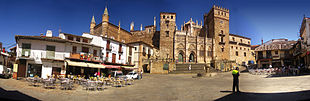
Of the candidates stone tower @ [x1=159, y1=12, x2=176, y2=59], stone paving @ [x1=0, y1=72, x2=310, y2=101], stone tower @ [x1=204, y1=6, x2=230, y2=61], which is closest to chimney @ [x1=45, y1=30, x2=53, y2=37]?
stone paving @ [x1=0, y1=72, x2=310, y2=101]

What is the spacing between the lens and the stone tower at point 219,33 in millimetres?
49969

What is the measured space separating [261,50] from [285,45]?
4.22 metres

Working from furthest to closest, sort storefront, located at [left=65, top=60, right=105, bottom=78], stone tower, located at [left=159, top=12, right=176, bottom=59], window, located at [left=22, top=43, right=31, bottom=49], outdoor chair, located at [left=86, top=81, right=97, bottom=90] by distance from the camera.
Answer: stone tower, located at [left=159, top=12, right=176, bottom=59] < storefront, located at [left=65, top=60, right=105, bottom=78] < window, located at [left=22, top=43, right=31, bottom=49] < outdoor chair, located at [left=86, top=81, right=97, bottom=90]

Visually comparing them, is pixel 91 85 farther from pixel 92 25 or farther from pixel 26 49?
pixel 92 25

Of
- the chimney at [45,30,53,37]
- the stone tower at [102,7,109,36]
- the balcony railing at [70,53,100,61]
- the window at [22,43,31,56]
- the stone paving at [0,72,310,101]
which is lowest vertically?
the stone paving at [0,72,310,101]

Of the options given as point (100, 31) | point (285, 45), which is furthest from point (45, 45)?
point (285, 45)

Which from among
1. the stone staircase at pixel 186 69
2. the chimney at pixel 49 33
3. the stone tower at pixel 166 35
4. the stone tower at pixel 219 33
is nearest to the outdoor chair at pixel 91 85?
the chimney at pixel 49 33

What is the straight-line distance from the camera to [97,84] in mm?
13625

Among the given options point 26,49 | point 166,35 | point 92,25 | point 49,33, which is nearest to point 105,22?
point 92,25

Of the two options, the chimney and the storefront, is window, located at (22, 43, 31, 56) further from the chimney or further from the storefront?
the chimney

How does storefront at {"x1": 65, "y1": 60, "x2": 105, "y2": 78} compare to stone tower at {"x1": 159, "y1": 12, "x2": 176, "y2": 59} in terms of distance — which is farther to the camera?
stone tower at {"x1": 159, "y1": 12, "x2": 176, "y2": 59}

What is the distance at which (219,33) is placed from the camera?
5031 cm

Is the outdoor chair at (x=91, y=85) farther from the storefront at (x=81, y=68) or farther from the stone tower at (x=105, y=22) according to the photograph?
the stone tower at (x=105, y=22)

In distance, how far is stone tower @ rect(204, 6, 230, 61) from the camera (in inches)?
1967
